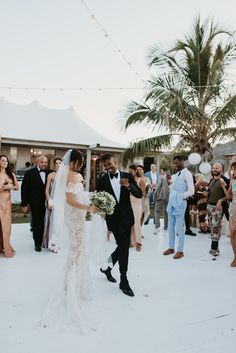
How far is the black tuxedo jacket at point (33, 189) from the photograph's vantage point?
21.3ft

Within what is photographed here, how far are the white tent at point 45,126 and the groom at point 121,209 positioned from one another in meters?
12.4

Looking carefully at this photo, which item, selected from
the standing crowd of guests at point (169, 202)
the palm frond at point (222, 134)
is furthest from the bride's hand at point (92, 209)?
the palm frond at point (222, 134)

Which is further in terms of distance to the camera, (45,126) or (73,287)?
(45,126)

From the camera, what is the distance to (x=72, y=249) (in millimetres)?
3578

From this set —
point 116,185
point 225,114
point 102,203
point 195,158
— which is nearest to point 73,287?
point 102,203

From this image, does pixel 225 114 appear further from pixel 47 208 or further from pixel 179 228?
pixel 47 208

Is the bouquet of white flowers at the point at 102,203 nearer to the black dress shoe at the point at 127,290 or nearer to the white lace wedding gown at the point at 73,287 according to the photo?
the white lace wedding gown at the point at 73,287

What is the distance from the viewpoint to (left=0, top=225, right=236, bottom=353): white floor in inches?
112

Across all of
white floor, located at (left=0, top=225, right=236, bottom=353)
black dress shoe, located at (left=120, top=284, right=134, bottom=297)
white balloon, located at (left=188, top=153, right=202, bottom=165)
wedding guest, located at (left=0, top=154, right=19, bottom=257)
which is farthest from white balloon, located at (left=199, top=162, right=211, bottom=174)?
black dress shoe, located at (left=120, top=284, right=134, bottom=297)

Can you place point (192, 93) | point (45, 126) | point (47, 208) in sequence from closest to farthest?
point (47, 208)
point (192, 93)
point (45, 126)

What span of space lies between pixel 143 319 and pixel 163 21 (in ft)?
34.2

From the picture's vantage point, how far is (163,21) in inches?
434

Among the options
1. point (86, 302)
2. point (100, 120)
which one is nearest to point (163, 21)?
point (86, 302)

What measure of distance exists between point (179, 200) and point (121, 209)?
2.12m
